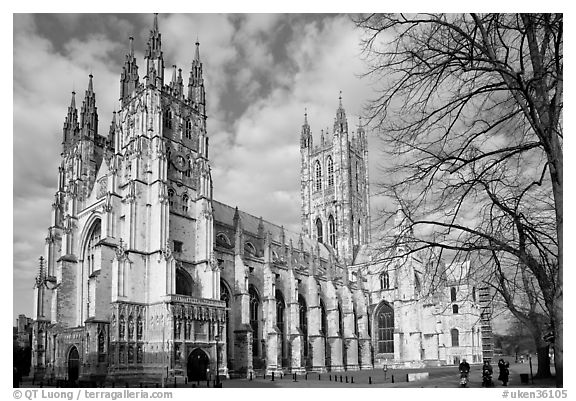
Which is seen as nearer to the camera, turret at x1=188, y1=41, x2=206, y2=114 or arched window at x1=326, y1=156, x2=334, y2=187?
turret at x1=188, y1=41, x2=206, y2=114

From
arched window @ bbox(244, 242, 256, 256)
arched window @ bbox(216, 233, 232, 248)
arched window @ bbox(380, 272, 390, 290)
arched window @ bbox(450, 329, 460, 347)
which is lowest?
arched window @ bbox(450, 329, 460, 347)

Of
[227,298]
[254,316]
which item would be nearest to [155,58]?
[227,298]

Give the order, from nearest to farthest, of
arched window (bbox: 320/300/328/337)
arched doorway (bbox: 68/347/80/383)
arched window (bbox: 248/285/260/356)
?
arched doorway (bbox: 68/347/80/383) < arched window (bbox: 248/285/260/356) < arched window (bbox: 320/300/328/337)

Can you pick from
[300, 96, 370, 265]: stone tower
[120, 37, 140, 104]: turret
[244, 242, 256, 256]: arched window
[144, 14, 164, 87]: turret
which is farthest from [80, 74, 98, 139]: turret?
[300, 96, 370, 265]: stone tower

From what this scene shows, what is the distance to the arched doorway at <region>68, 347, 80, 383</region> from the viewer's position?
44516 mm

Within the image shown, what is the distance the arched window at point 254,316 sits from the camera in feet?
175

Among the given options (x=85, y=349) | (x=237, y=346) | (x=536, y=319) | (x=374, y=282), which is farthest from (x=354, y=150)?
(x=536, y=319)

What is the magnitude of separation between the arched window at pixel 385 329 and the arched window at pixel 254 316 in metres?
24.8

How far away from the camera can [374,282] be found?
76.9 meters

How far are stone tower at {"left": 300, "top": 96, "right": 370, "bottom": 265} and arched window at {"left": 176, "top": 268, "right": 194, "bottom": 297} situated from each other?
38074mm

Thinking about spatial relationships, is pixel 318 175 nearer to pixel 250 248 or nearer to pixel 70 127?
pixel 250 248

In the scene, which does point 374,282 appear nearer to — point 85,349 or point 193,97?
point 193,97

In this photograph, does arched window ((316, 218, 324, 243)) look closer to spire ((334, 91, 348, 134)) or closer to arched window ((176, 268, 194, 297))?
spire ((334, 91, 348, 134))

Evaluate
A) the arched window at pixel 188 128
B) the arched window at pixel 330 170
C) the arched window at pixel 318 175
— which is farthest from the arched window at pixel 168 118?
the arched window at pixel 318 175
